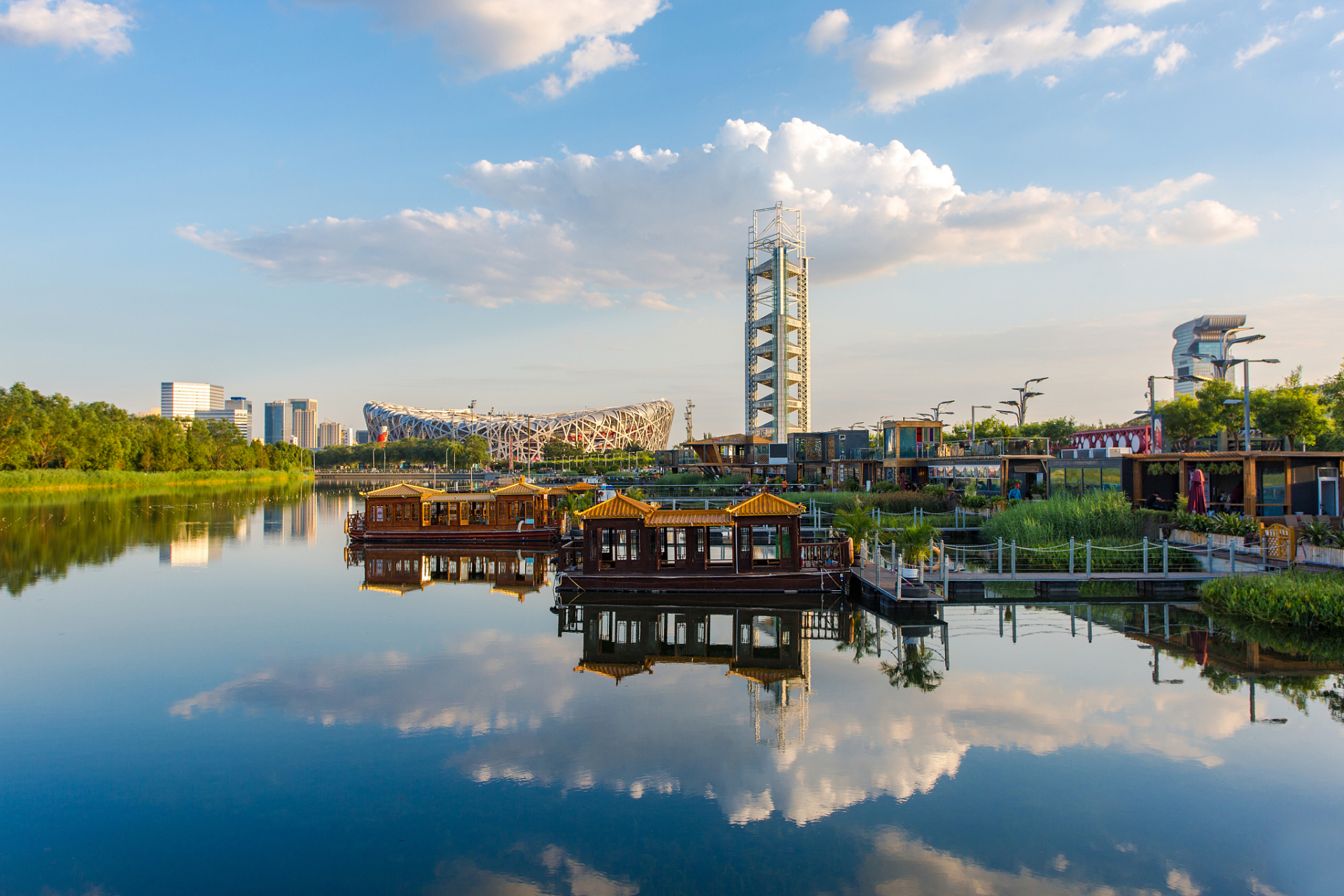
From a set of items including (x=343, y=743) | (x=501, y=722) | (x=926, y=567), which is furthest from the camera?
(x=926, y=567)

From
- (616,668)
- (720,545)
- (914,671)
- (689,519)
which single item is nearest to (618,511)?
(689,519)

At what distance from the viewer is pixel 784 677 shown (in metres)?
11.5

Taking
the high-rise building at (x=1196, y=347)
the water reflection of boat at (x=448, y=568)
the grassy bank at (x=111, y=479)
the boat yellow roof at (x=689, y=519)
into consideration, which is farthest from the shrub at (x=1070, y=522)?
the high-rise building at (x=1196, y=347)

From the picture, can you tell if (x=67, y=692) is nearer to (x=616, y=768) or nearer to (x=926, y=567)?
(x=616, y=768)

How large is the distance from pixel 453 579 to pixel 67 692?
1063cm

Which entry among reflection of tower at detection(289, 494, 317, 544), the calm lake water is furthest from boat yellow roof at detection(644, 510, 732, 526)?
reflection of tower at detection(289, 494, 317, 544)

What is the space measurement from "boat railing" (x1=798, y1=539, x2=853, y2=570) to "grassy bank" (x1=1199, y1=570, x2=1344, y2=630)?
7.43 meters

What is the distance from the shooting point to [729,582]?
17.1 meters

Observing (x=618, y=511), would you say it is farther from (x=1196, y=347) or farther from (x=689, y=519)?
(x=1196, y=347)

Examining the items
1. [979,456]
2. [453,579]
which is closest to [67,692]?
[453,579]

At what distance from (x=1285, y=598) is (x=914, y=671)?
7.66 meters

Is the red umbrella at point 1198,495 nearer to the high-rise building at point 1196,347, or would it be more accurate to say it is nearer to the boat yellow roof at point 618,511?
the boat yellow roof at point 618,511

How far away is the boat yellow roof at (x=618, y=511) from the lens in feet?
57.6

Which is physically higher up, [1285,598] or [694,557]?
[694,557]
